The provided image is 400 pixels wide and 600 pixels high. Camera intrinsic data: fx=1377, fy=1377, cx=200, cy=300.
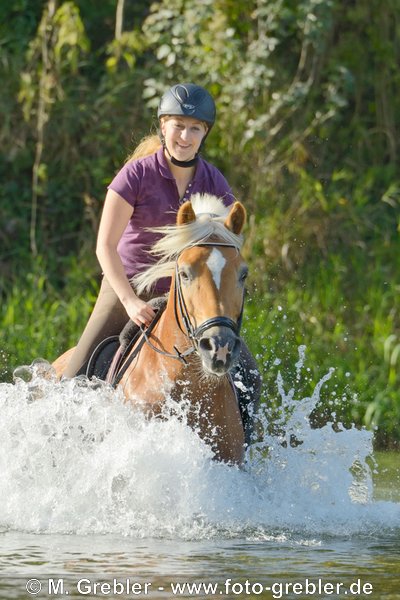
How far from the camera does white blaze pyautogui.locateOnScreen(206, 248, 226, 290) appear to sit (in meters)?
6.16

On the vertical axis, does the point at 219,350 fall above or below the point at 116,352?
below

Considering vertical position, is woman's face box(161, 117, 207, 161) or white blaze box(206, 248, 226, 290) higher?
woman's face box(161, 117, 207, 161)

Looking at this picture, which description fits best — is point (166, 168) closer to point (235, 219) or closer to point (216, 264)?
point (235, 219)

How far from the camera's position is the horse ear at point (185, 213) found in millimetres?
6414

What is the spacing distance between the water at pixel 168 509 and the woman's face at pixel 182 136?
49.2 inches

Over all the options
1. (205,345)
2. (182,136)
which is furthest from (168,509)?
(182,136)

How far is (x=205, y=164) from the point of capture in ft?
23.7

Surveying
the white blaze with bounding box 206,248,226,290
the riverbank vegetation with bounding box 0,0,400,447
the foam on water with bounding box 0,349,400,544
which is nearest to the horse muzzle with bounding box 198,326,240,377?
the white blaze with bounding box 206,248,226,290

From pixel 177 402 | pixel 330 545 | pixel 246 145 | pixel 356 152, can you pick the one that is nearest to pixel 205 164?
pixel 177 402

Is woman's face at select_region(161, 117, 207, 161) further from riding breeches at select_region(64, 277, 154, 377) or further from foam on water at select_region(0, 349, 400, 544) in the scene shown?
foam on water at select_region(0, 349, 400, 544)

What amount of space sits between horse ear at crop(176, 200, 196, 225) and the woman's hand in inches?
20.5

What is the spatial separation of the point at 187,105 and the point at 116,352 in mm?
1307

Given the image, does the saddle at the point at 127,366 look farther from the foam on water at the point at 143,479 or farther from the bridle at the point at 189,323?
the bridle at the point at 189,323

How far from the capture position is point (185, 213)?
21.0 feet
